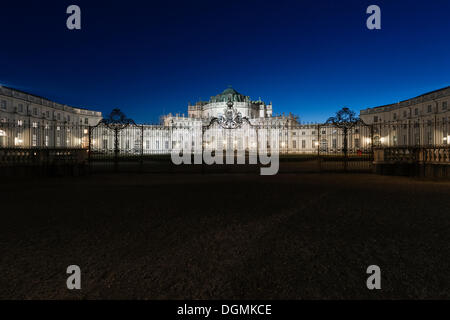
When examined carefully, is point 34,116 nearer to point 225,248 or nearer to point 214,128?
point 214,128

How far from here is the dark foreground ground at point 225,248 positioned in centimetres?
296

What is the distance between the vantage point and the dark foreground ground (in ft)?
9.71

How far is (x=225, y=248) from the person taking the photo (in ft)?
13.5

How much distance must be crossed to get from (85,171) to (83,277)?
47.4 ft

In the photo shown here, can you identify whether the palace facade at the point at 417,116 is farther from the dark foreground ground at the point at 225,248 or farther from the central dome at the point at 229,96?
the central dome at the point at 229,96

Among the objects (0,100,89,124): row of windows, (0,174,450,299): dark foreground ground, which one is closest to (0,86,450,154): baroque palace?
(0,100,89,124): row of windows

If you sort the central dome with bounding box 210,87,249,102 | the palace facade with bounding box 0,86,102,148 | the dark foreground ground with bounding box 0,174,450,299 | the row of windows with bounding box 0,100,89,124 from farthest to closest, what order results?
the central dome with bounding box 210,87,249,102 < the row of windows with bounding box 0,100,89,124 < the palace facade with bounding box 0,86,102,148 < the dark foreground ground with bounding box 0,174,450,299

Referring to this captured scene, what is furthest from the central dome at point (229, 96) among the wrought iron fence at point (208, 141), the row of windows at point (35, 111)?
the row of windows at point (35, 111)

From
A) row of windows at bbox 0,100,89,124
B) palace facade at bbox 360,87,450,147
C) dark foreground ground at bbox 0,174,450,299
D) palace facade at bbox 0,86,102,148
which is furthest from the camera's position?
row of windows at bbox 0,100,89,124

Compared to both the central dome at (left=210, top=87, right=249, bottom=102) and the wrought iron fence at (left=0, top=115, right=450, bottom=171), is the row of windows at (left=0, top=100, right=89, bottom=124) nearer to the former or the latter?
the wrought iron fence at (left=0, top=115, right=450, bottom=171)

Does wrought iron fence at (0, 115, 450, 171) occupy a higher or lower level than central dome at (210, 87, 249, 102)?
lower

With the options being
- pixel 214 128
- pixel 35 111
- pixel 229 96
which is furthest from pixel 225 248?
pixel 229 96

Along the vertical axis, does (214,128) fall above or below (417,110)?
below
